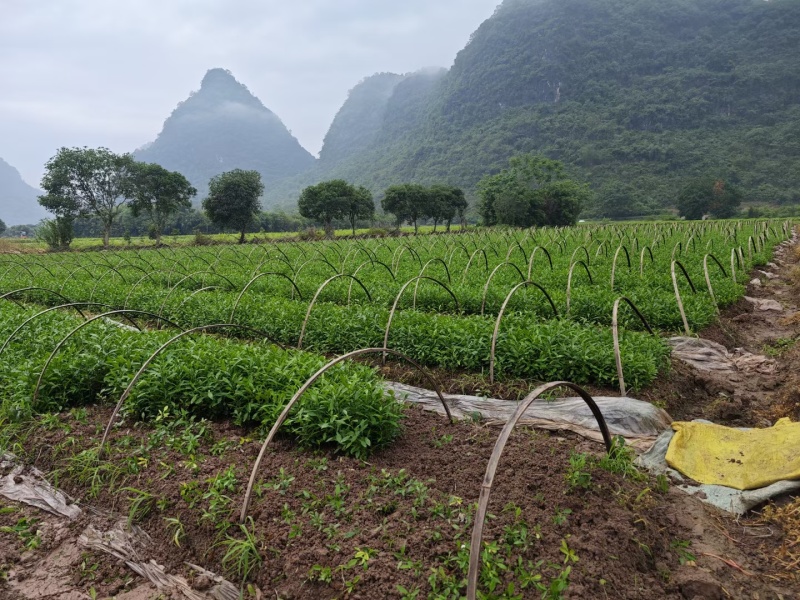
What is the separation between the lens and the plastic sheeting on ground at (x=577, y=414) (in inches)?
188

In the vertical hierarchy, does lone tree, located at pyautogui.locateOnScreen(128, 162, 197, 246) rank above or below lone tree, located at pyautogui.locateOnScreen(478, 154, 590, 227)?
above

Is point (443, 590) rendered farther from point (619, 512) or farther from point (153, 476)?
point (153, 476)

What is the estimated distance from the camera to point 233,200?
158ft

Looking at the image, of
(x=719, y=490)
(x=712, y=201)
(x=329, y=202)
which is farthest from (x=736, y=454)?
(x=712, y=201)

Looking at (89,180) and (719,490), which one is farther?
(89,180)

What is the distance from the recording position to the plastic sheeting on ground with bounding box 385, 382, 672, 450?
4.77 metres

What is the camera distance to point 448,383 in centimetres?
631

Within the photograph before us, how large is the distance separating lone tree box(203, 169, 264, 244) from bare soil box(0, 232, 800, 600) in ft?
151

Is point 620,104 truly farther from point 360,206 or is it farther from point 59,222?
point 59,222

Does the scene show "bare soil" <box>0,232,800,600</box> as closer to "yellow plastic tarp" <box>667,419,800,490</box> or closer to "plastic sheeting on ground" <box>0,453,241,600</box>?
"plastic sheeting on ground" <box>0,453,241,600</box>

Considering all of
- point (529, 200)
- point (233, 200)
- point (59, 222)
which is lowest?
point (529, 200)

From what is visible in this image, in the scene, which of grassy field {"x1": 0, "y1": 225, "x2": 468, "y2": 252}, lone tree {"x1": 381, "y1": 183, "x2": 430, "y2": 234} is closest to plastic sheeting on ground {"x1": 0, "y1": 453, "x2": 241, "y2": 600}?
grassy field {"x1": 0, "y1": 225, "x2": 468, "y2": 252}

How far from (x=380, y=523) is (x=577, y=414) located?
281 cm

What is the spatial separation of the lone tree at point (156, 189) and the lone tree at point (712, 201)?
6382 cm
